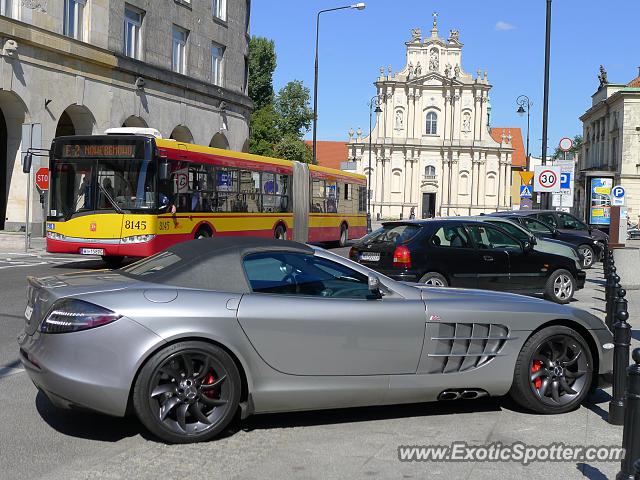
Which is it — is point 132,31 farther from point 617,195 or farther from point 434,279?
point 434,279

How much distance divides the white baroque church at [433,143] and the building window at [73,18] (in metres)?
64.7

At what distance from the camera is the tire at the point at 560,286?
13.2 metres

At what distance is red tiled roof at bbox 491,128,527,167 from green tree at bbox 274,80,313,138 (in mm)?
44291

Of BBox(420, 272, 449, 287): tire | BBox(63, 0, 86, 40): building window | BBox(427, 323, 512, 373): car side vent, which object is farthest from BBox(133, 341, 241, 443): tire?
BBox(63, 0, 86, 40): building window

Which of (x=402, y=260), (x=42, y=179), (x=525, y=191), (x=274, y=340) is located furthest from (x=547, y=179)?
(x=274, y=340)

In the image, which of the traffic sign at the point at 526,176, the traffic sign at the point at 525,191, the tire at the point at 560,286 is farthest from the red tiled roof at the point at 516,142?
the tire at the point at 560,286

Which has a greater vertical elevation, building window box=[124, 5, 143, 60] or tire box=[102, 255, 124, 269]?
building window box=[124, 5, 143, 60]

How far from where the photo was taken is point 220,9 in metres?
36.1

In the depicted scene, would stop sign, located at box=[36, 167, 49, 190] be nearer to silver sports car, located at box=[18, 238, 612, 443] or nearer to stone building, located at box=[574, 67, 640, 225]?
silver sports car, located at box=[18, 238, 612, 443]

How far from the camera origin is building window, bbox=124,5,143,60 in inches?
1163

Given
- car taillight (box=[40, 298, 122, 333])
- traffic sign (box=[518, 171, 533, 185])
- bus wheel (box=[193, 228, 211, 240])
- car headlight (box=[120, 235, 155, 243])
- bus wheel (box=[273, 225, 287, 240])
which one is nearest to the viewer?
car taillight (box=[40, 298, 122, 333])

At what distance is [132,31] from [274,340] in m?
27.2

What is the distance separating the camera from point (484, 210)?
3570 inches

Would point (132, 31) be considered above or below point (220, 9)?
below
